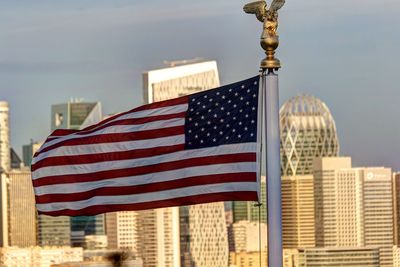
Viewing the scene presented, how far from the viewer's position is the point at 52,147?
57.1 feet

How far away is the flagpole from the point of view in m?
15.6

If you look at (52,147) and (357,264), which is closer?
(52,147)

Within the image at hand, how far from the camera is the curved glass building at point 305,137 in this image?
194 m

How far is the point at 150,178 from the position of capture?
1686 cm

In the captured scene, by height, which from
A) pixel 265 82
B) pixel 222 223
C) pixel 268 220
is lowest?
pixel 268 220

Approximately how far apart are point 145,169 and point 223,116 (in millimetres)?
815

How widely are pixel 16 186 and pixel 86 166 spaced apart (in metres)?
183

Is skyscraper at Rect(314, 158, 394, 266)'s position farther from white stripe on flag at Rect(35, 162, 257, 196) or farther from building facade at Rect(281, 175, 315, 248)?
white stripe on flag at Rect(35, 162, 257, 196)

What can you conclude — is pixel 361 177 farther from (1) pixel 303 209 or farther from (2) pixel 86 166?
(2) pixel 86 166

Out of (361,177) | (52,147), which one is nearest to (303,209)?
(361,177)

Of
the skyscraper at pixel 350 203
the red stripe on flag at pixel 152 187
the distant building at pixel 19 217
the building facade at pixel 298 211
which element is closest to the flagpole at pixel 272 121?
the red stripe on flag at pixel 152 187

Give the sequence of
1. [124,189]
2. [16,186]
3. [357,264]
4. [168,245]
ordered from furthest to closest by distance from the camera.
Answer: [16,186] → [168,245] → [357,264] → [124,189]

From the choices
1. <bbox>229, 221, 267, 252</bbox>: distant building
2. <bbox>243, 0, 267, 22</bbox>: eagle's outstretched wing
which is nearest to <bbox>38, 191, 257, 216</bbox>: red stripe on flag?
<bbox>243, 0, 267, 22</bbox>: eagle's outstretched wing

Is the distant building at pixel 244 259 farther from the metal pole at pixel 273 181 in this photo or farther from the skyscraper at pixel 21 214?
the metal pole at pixel 273 181
